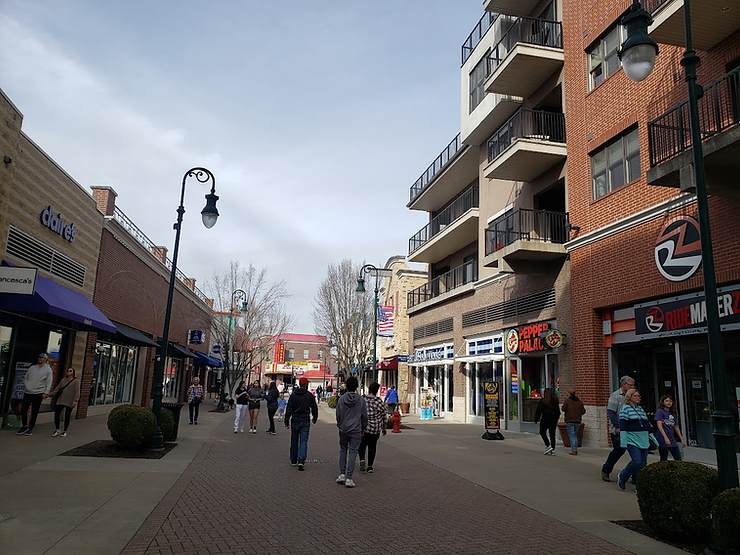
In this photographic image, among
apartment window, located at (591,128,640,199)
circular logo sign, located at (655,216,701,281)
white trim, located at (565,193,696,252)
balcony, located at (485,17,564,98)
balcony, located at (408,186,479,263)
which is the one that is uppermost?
balcony, located at (485,17,564,98)

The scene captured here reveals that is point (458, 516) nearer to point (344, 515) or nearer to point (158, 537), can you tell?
point (344, 515)

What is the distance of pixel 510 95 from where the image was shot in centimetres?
2064

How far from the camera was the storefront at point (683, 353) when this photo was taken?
11688 millimetres

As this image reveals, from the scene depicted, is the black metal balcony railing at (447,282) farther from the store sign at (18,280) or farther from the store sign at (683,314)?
the store sign at (18,280)

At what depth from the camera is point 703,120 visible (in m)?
11.7

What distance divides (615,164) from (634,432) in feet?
31.1

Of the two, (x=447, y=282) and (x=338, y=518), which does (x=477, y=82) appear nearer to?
(x=447, y=282)

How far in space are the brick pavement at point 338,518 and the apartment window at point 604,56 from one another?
40.5 ft

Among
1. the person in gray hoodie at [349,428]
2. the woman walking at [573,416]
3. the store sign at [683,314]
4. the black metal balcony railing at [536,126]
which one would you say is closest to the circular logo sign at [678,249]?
the store sign at [683,314]

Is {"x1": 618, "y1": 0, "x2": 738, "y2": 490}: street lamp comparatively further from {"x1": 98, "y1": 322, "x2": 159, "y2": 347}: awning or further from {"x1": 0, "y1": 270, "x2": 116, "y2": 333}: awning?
{"x1": 98, "y1": 322, "x2": 159, "y2": 347}: awning

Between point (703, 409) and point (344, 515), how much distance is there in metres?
9.19

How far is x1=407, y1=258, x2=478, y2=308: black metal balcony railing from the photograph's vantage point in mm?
26906

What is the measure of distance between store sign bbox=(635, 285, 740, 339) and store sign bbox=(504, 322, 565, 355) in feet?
10.4

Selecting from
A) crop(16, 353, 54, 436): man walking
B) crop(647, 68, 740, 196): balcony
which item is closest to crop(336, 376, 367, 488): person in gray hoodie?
crop(647, 68, 740, 196): balcony
